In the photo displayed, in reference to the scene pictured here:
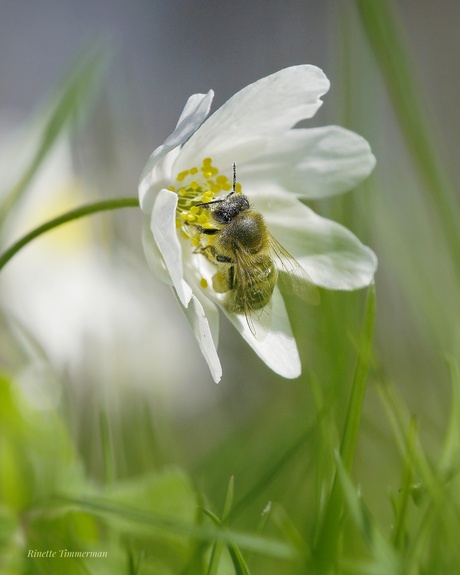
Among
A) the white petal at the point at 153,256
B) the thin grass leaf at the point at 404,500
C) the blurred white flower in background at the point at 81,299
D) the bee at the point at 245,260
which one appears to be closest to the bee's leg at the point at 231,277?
the bee at the point at 245,260

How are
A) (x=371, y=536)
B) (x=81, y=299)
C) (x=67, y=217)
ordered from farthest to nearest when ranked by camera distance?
(x=81, y=299) < (x=67, y=217) < (x=371, y=536)

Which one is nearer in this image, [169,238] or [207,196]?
[169,238]

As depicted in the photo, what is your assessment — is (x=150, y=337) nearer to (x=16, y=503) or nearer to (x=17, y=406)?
(x=17, y=406)

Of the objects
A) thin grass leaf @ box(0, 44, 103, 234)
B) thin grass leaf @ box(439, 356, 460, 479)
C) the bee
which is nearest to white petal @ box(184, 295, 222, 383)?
the bee

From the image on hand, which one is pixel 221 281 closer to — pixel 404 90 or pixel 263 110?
pixel 263 110

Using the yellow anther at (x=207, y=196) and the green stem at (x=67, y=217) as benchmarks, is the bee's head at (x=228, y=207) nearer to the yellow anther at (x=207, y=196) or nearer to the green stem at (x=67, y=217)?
the yellow anther at (x=207, y=196)

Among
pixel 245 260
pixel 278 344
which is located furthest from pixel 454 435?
pixel 245 260

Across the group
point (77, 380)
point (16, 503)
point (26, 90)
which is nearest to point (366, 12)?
point (16, 503)

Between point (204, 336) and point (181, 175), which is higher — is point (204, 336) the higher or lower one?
the lower one

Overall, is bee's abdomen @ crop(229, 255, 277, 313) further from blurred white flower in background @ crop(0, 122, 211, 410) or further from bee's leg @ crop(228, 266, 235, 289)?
blurred white flower in background @ crop(0, 122, 211, 410)
